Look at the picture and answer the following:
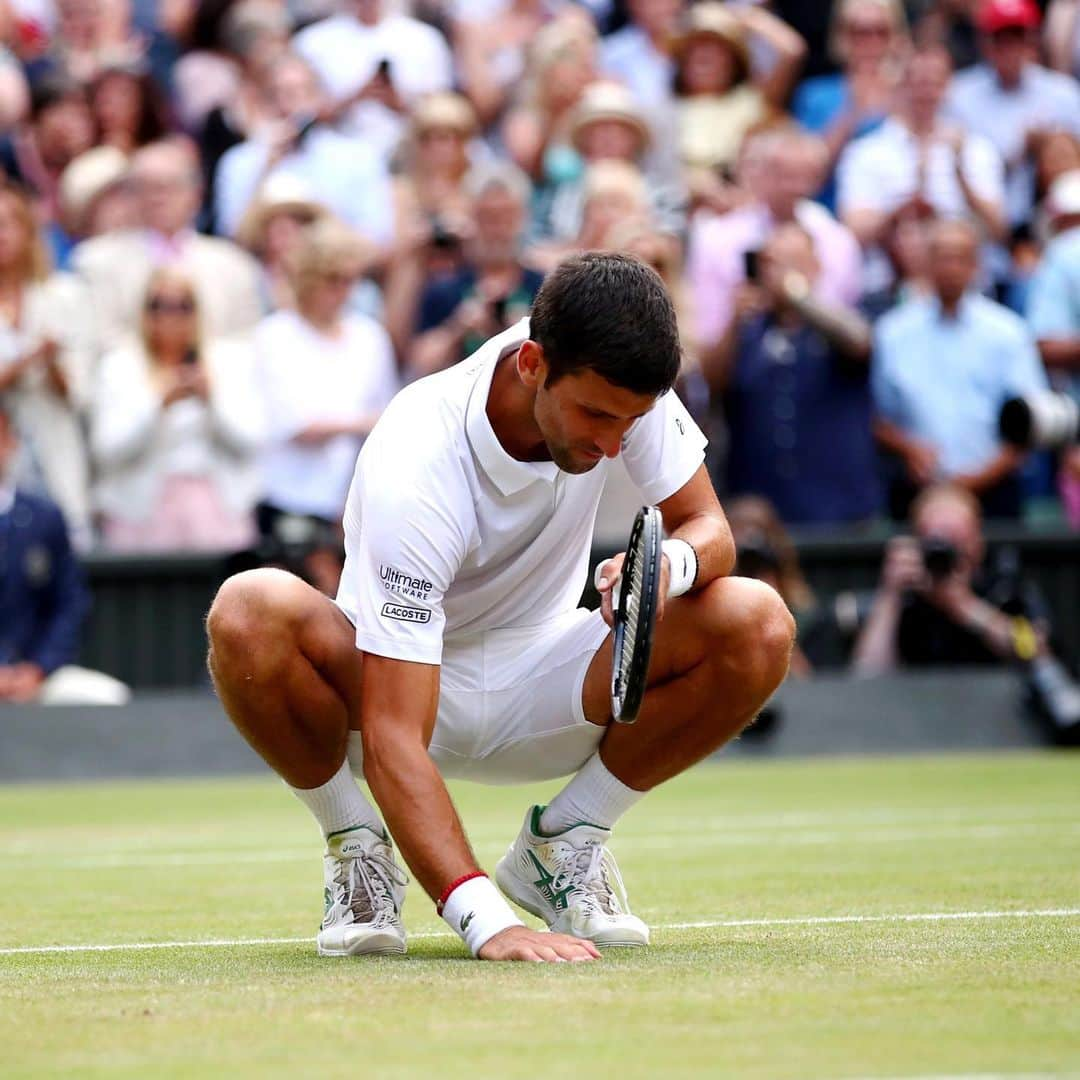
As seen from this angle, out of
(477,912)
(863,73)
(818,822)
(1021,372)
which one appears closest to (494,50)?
(863,73)

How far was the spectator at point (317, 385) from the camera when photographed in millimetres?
11125

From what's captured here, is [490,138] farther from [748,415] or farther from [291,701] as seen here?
[291,701]

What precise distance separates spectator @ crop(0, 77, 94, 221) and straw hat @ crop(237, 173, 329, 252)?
1250 millimetres

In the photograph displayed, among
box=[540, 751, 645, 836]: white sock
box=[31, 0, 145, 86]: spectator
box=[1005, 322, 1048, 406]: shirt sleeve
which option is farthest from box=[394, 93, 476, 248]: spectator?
box=[540, 751, 645, 836]: white sock

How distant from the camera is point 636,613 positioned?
4441mm

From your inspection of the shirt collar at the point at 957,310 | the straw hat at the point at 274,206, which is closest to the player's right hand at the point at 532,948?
the shirt collar at the point at 957,310

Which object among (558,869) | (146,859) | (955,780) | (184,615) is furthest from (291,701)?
(184,615)

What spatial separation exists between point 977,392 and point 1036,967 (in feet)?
25.6

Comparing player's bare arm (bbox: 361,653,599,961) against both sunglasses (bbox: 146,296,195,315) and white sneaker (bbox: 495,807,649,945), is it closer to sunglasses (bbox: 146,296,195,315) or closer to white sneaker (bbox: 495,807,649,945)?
white sneaker (bbox: 495,807,649,945)

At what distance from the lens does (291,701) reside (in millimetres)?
4840

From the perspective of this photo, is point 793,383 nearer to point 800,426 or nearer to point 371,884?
point 800,426

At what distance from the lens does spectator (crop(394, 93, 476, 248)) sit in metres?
12.4

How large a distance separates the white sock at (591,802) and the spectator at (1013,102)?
865cm

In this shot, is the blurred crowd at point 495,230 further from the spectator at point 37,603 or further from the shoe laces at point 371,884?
the shoe laces at point 371,884
